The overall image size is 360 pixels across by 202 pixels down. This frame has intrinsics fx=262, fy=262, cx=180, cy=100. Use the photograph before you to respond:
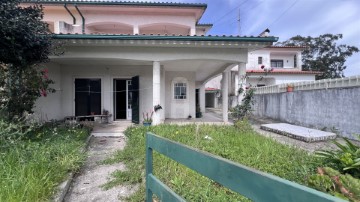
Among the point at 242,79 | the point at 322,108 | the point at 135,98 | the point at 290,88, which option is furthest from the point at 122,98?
the point at 322,108

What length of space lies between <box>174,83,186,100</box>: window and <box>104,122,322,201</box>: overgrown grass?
6.77m

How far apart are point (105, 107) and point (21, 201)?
31.2 ft

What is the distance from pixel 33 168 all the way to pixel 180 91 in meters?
10.5

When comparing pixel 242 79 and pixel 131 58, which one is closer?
pixel 131 58

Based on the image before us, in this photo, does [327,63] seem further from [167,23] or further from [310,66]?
[167,23]

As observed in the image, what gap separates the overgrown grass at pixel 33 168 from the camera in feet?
11.6

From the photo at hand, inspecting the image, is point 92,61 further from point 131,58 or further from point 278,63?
point 278,63

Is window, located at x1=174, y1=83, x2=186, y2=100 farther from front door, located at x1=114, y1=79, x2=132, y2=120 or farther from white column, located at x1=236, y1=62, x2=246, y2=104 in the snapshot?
white column, located at x1=236, y1=62, x2=246, y2=104

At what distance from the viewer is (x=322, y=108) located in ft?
36.5

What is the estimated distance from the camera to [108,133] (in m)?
9.71

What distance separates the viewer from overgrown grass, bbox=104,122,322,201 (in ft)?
12.2

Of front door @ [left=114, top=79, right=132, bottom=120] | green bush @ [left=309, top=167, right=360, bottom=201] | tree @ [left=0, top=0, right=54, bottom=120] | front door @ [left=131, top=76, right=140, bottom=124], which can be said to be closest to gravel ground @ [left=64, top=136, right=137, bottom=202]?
tree @ [left=0, top=0, right=54, bottom=120]

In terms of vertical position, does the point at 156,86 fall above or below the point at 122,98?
above

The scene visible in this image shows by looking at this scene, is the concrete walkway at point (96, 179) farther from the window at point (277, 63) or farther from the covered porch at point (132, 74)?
the window at point (277, 63)
